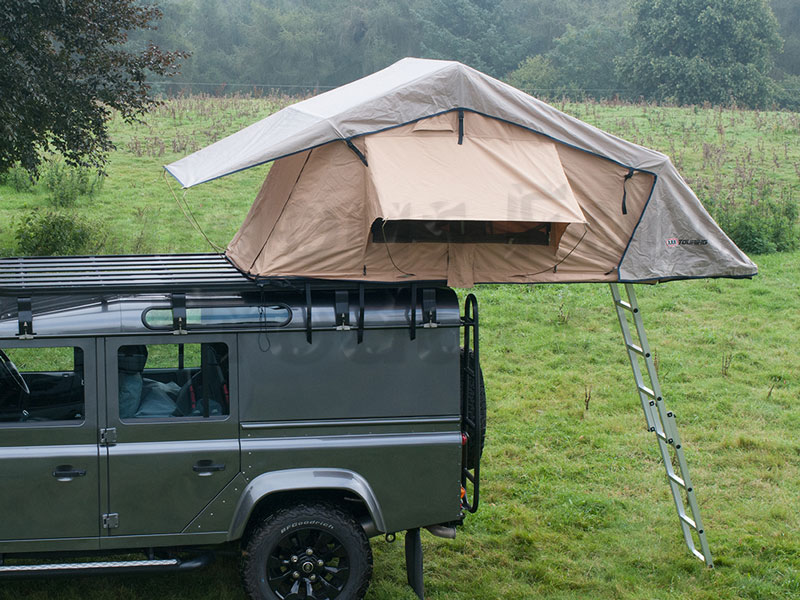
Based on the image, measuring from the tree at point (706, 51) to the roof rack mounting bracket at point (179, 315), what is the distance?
42582mm

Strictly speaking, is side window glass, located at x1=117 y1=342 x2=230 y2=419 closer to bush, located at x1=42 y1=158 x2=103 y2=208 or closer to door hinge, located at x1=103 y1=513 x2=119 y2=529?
door hinge, located at x1=103 y1=513 x2=119 y2=529

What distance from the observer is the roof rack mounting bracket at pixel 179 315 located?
5.12 m

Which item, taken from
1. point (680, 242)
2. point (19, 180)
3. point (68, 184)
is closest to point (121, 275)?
point (680, 242)

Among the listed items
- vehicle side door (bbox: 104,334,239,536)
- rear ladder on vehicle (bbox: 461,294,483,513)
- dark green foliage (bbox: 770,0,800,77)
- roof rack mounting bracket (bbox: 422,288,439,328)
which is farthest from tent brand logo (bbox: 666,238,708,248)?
dark green foliage (bbox: 770,0,800,77)

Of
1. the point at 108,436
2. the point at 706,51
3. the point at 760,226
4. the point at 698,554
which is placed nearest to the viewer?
the point at 108,436

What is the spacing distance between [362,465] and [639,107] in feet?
87.9

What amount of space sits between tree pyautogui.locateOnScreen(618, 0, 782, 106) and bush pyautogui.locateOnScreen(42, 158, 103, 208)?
111ft

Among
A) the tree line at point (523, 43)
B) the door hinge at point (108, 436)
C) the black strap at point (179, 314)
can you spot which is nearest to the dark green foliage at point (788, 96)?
the tree line at point (523, 43)

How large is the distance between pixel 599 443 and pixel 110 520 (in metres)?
5.67

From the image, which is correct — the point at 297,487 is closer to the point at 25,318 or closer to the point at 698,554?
the point at 25,318

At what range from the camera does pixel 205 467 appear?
519cm

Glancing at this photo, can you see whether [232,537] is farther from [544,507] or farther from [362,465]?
[544,507]

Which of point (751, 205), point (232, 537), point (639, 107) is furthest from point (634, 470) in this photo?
point (639, 107)

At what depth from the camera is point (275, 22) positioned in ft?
191
